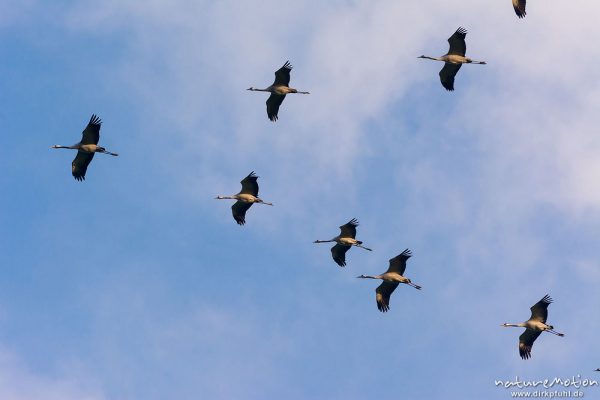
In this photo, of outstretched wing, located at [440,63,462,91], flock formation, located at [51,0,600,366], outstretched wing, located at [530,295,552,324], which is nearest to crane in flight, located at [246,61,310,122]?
flock formation, located at [51,0,600,366]

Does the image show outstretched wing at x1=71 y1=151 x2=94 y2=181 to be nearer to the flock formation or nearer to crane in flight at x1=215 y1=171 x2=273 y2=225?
the flock formation

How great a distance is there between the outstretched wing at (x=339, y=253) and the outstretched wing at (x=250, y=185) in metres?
3.89

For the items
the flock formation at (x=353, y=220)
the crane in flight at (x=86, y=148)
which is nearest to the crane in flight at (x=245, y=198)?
the flock formation at (x=353, y=220)

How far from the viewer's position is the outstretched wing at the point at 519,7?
5450 cm

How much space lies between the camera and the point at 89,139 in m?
54.7

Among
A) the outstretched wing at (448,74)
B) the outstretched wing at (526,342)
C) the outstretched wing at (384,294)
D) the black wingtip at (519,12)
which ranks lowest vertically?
the outstretched wing at (526,342)

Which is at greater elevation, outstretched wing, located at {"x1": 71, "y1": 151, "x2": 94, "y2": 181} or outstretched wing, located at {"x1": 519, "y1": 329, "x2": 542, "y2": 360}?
outstretched wing, located at {"x1": 71, "y1": 151, "x2": 94, "y2": 181}

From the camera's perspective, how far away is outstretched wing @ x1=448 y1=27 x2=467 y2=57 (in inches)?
2163

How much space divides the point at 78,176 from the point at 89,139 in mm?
1826

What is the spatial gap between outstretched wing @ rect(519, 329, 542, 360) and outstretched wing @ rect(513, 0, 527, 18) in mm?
12164

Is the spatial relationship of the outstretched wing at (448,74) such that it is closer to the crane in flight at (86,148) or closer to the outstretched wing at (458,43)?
the outstretched wing at (458,43)

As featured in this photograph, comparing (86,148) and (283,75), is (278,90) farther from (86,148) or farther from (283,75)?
(86,148)

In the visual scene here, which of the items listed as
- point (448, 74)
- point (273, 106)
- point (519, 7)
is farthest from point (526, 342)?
point (273, 106)

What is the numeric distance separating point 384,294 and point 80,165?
13.0 meters
